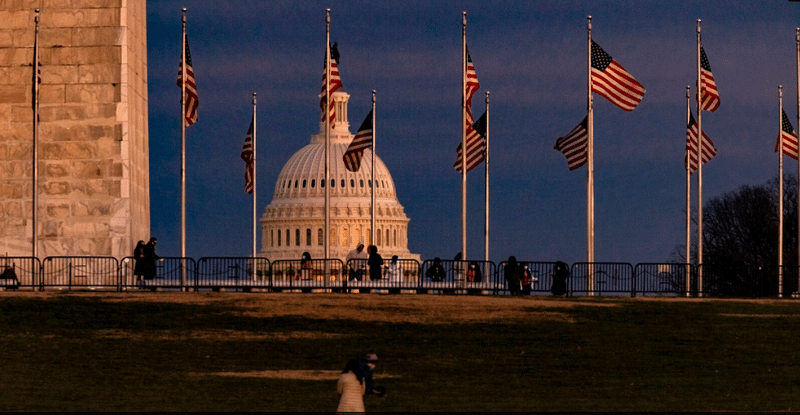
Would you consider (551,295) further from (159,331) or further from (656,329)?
(159,331)

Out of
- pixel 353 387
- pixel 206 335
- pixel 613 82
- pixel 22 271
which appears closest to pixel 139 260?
pixel 22 271

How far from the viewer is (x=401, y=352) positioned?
38.3 m

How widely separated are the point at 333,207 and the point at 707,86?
132648 mm

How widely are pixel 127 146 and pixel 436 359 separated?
17522 mm

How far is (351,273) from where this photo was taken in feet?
186

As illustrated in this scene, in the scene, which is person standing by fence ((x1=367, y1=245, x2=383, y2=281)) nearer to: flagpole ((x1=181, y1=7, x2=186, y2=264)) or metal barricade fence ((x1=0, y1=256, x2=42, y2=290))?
flagpole ((x1=181, y1=7, x2=186, y2=264))

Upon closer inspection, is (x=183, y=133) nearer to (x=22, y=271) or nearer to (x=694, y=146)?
(x=22, y=271)

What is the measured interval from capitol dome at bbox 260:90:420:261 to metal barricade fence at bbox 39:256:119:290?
445 feet

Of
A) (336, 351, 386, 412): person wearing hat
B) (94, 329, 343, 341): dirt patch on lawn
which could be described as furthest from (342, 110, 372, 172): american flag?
(336, 351, 386, 412): person wearing hat

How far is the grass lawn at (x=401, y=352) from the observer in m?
Result: 31.8

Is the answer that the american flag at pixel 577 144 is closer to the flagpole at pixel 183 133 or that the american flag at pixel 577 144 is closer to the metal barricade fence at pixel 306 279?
the metal barricade fence at pixel 306 279

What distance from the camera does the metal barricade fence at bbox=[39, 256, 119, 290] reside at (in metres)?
50.9

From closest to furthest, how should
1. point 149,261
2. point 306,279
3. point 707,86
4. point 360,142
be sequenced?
point 149,261
point 306,279
point 707,86
point 360,142

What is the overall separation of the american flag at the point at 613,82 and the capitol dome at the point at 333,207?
133422 mm
